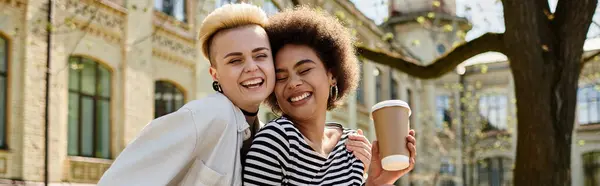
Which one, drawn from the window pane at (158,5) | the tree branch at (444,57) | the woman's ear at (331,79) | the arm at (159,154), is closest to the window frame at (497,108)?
the window pane at (158,5)

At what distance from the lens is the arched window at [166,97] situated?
51.5ft

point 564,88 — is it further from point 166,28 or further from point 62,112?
point 166,28

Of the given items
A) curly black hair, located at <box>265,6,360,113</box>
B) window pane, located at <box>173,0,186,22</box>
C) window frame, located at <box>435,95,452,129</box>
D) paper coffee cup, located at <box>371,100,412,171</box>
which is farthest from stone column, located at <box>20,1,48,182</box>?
window frame, located at <box>435,95,452,129</box>

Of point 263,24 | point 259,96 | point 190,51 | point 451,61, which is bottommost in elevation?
point 259,96

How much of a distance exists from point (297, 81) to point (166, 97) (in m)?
12.9

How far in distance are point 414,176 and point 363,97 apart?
4.44m

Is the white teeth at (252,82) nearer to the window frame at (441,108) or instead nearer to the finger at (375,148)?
the finger at (375,148)

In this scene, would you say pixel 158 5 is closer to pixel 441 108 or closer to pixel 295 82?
pixel 295 82

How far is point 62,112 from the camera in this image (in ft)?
43.2

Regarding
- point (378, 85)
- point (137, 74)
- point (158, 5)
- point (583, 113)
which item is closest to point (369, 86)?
point (378, 85)

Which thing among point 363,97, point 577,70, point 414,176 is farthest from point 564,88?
point 414,176

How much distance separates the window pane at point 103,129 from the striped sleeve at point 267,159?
1165 centimetres

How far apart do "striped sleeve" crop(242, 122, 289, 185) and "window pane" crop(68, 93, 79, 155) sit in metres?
11.0

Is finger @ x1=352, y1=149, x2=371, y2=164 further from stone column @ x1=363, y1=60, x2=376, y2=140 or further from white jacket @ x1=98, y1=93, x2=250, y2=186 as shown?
stone column @ x1=363, y1=60, x2=376, y2=140
